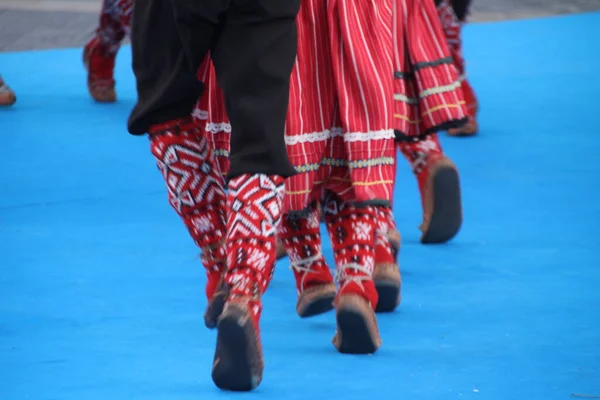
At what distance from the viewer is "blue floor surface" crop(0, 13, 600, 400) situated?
5.69 feet

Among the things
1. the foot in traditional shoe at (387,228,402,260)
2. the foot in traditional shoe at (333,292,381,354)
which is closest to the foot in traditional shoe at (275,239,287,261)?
the foot in traditional shoe at (387,228,402,260)

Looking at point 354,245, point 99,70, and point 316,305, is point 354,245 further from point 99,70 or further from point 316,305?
point 99,70

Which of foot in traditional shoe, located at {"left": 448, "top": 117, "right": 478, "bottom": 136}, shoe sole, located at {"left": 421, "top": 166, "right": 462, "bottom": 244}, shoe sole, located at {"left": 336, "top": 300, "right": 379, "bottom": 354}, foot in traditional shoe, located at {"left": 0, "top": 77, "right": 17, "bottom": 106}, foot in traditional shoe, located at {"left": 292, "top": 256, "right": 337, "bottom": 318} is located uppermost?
shoe sole, located at {"left": 336, "top": 300, "right": 379, "bottom": 354}

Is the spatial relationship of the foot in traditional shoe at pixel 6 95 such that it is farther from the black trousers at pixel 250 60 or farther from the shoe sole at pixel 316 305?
the black trousers at pixel 250 60

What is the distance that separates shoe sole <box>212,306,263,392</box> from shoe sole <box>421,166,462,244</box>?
0.95m

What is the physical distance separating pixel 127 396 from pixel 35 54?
458 centimetres

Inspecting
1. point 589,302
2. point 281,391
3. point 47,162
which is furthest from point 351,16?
point 47,162

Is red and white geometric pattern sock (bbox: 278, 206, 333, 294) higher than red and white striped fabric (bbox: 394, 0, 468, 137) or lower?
lower

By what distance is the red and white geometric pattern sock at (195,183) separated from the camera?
1.83 meters

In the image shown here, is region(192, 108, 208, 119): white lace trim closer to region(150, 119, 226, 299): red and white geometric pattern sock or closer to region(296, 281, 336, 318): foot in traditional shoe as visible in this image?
region(150, 119, 226, 299): red and white geometric pattern sock

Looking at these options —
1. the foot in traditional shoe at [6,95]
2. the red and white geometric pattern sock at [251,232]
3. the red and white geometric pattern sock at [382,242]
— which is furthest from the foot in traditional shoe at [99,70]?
the red and white geometric pattern sock at [251,232]

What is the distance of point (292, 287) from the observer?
2.28 meters

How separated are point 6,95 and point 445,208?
2.47 metres

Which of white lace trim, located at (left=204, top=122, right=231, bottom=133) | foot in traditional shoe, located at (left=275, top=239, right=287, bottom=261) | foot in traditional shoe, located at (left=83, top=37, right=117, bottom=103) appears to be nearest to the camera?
white lace trim, located at (left=204, top=122, right=231, bottom=133)
